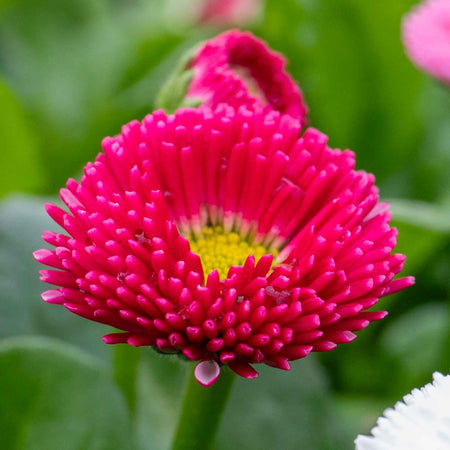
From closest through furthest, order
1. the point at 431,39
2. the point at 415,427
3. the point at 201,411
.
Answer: the point at 415,427
the point at 201,411
the point at 431,39

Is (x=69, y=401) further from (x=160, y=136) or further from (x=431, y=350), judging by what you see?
(x=431, y=350)

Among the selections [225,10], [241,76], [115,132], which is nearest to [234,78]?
[241,76]

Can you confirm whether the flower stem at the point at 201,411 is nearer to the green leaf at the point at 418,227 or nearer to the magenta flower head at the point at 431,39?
the green leaf at the point at 418,227

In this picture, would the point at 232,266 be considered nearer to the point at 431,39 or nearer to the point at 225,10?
the point at 431,39

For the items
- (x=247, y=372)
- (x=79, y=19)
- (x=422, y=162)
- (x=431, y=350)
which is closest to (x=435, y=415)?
(x=247, y=372)

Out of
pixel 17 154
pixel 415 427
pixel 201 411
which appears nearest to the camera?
pixel 415 427

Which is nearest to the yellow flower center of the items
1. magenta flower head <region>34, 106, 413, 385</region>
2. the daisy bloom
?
magenta flower head <region>34, 106, 413, 385</region>
